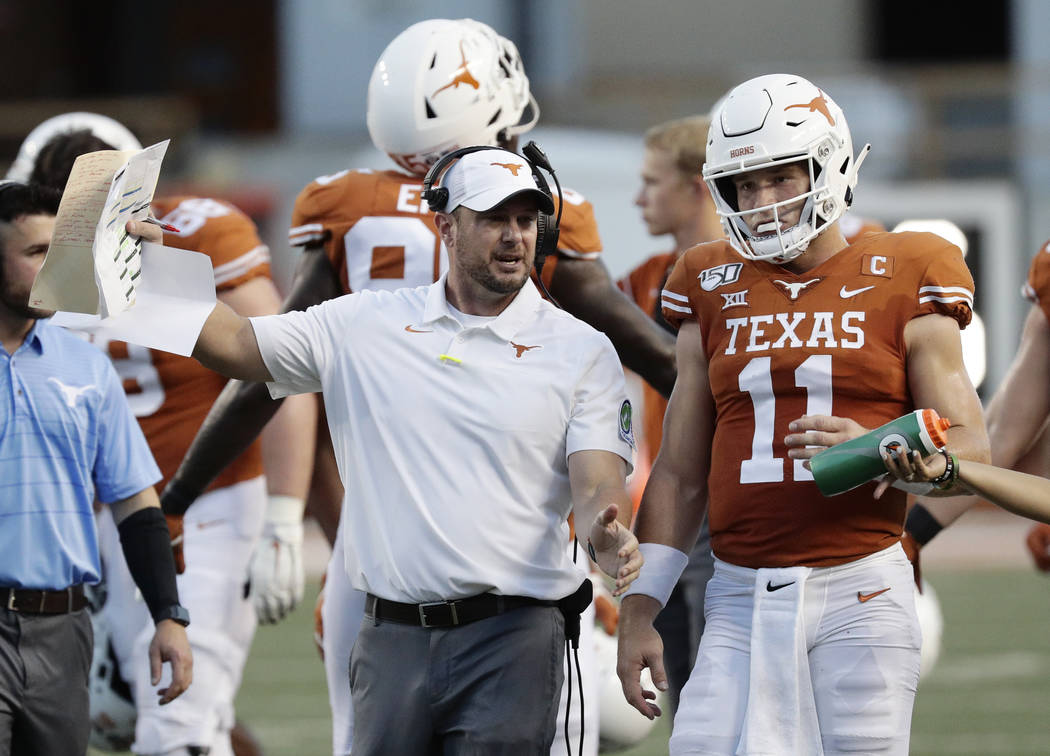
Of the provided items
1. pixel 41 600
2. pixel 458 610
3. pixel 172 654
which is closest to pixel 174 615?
pixel 172 654

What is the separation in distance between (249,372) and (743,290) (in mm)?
1065

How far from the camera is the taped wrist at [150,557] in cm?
425

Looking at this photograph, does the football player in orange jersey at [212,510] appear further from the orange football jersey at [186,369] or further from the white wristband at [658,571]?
the white wristband at [658,571]

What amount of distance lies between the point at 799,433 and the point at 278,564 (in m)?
1.86

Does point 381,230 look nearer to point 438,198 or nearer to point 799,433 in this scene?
point 438,198

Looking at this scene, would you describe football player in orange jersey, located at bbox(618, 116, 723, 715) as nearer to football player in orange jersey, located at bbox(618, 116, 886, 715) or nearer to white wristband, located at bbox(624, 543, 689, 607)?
football player in orange jersey, located at bbox(618, 116, 886, 715)

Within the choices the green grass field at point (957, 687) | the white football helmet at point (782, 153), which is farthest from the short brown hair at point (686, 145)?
the green grass field at point (957, 687)

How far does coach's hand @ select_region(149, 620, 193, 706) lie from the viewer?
13.7ft

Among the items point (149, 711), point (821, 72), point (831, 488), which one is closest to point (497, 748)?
point (831, 488)

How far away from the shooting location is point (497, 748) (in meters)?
3.64

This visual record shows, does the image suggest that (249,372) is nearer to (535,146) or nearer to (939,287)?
(535,146)

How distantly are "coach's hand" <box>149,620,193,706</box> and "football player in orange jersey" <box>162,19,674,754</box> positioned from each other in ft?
1.60

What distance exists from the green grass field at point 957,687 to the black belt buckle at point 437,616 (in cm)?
373

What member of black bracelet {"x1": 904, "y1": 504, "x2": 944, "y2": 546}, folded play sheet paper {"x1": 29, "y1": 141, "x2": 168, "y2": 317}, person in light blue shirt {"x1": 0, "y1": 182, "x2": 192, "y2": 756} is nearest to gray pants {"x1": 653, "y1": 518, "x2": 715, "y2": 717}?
black bracelet {"x1": 904, "y1": 504, "x2": 944, "y2": 546}
